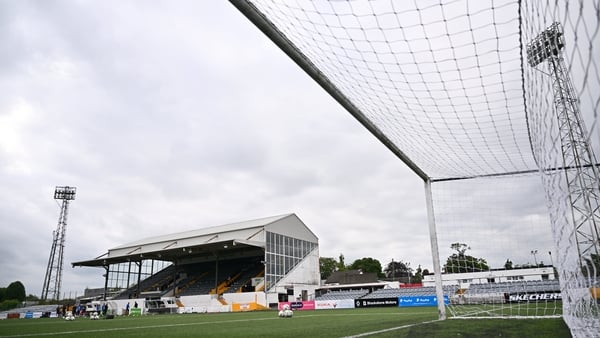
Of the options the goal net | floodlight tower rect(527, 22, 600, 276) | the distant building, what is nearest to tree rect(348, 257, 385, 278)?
the distant building

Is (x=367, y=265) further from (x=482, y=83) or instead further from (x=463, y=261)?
(x=482, y=83)

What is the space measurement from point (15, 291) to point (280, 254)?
41.1 meters

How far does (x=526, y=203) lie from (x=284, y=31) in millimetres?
8571

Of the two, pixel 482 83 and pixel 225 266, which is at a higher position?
pixel 482 83

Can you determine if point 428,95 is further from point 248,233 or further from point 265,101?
point 248,233

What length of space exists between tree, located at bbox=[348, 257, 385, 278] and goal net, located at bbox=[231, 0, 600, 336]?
227 feet

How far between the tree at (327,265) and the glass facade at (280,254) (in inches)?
1502

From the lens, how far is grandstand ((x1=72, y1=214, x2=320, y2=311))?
32.2 meters

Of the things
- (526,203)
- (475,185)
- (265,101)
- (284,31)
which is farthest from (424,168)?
(284,31)

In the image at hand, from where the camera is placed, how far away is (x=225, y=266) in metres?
40.5

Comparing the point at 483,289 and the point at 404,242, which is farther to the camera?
the point at 404,242

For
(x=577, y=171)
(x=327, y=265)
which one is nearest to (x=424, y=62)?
(x=577, y=171)

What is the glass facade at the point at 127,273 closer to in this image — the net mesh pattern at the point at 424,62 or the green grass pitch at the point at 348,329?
the green grass pitch at the point at 348,329

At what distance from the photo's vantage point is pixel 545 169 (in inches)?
262
